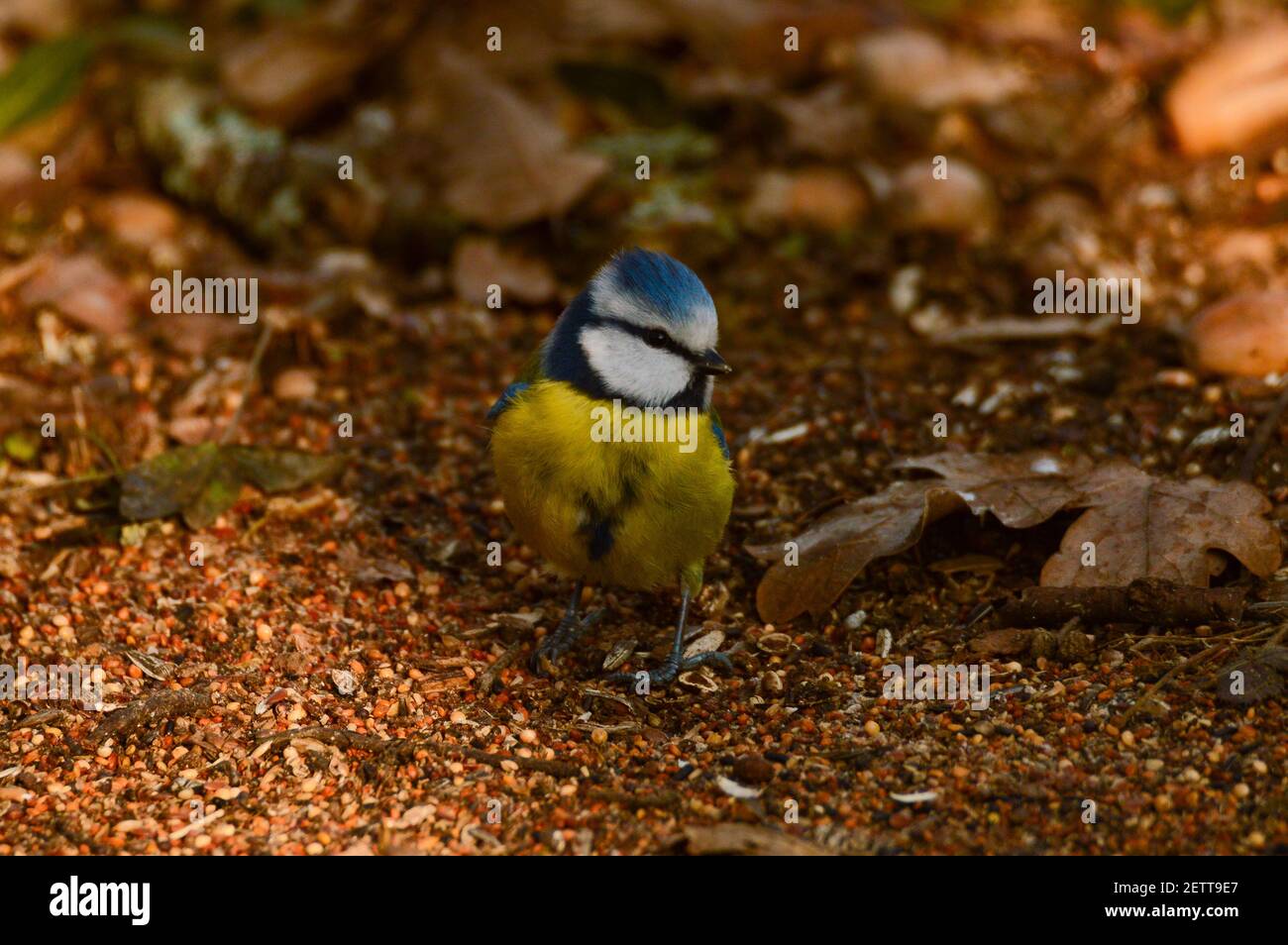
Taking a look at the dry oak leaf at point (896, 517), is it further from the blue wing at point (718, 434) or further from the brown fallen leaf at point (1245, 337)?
the brown fallen leaf at point (1245, 337)

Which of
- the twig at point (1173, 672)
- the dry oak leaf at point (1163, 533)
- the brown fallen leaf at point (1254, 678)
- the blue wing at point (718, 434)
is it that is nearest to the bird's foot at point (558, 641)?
the blue wing at point (718, 434)

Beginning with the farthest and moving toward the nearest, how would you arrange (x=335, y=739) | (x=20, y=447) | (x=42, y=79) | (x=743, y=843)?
(x=42, y=79)
(x=20, y=447)
(x=335, y=739)
(x=743, y=843)

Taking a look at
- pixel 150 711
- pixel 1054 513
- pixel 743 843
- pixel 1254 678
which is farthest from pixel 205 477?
pixel 1254 678

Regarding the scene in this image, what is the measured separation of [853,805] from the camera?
2.85 meters

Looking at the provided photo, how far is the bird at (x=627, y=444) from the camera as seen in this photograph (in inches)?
132

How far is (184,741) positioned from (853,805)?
158 cm

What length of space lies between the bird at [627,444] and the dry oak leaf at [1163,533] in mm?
947

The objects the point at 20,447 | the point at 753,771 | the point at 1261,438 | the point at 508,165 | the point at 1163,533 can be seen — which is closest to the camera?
the point at 753,771

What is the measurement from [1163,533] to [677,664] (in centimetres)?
131

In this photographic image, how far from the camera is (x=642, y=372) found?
11.3ft

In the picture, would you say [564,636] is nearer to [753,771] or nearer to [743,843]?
[753,771]

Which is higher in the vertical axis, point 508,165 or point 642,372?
point 508,165

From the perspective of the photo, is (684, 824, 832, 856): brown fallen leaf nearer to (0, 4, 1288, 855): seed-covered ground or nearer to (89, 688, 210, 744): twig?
(0, 4, 1288, 855): seed-covered ground
